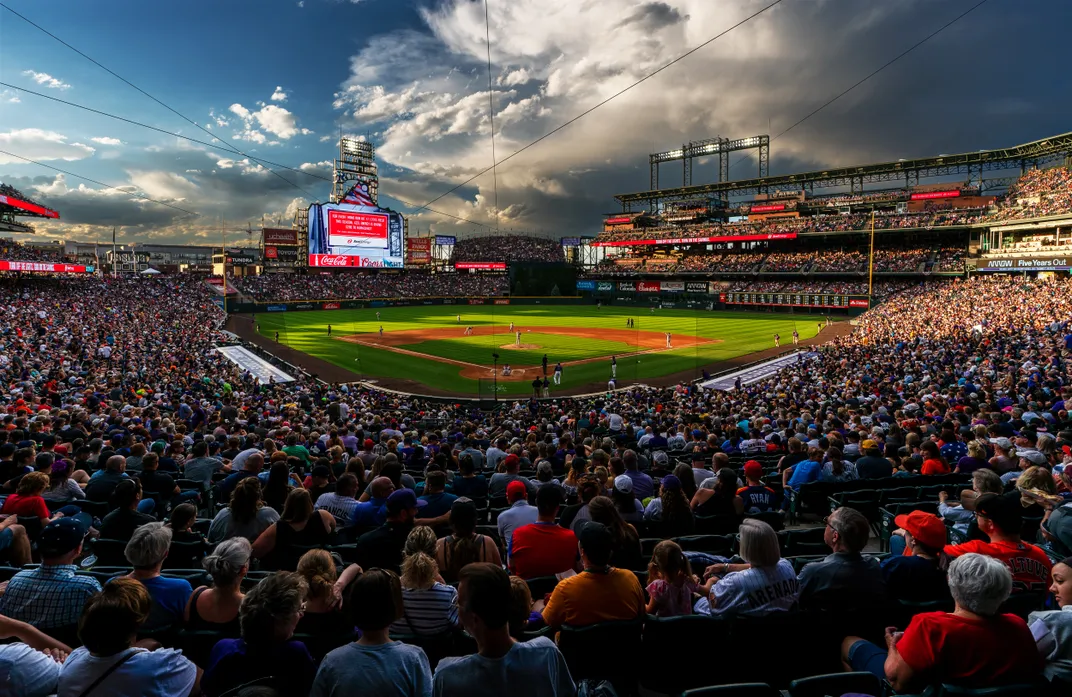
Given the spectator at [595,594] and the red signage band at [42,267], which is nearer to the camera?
the spectator at [595,594]

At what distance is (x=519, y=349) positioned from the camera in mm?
40250

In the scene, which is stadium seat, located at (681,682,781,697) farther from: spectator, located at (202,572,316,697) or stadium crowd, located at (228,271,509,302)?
stadium crowd, located at (228,271,509,302)

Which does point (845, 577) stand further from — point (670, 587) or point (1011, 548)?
point (1011, 548)

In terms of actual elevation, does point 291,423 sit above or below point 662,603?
below

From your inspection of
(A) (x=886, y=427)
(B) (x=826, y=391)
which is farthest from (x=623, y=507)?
(B) (x=826, y=391)

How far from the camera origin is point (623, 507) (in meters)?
6.31

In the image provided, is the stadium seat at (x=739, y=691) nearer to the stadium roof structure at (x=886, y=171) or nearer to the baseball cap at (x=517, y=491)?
the baseball cap at (x=517, y=491)

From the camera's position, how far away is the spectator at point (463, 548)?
445cm

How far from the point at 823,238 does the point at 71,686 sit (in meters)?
90.1

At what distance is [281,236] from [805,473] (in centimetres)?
10118

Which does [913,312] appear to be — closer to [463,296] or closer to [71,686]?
[71,686]

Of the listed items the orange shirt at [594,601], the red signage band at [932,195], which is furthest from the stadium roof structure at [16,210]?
the red signage band at [932,195]

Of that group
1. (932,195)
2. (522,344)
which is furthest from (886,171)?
(522,344)

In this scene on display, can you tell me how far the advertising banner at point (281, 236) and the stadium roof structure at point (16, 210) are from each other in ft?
139
